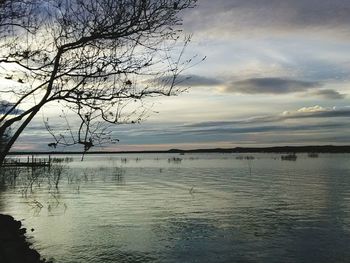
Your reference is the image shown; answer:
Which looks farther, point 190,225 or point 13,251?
point 190,225

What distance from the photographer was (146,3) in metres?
9.12

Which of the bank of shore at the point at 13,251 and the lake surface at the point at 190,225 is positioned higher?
the bank of shore at the point at 13,251

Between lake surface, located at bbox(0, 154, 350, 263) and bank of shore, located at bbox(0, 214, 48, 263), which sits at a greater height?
bank of shore, located at bbox(0, 214, 48, 263)

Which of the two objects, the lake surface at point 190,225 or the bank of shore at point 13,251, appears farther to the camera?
the lake surface at point 190,225

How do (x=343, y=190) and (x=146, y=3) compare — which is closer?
(x=146, y=3)

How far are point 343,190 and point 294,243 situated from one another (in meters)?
24.4

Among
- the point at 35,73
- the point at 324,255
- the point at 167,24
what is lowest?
the point at 324,255

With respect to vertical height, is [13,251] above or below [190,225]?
above

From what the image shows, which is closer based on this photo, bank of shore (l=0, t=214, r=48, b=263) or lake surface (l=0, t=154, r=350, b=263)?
bank of shore (l=0, t=214, r=48, b=263)

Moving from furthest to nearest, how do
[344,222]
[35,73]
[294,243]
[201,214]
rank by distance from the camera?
[201,214] < [344,222] < [294,243] < [35,73]

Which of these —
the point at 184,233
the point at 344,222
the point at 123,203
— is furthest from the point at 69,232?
the point at 344,222

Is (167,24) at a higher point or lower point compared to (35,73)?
higher

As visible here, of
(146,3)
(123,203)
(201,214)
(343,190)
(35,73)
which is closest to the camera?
(146,3)

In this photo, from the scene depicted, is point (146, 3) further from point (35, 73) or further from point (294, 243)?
point (294, 243)
